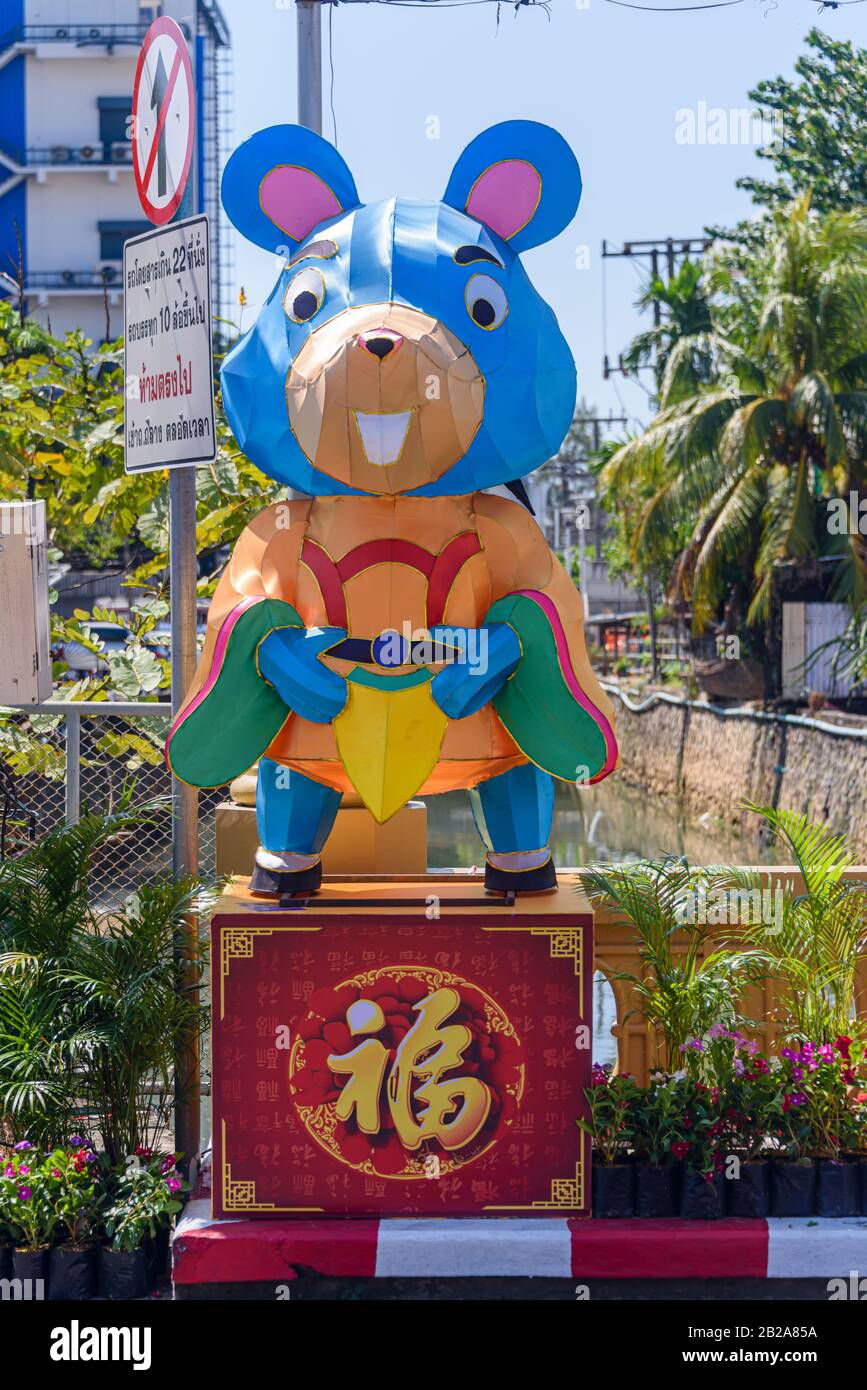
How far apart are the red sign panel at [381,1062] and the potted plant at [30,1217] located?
443 millimetres

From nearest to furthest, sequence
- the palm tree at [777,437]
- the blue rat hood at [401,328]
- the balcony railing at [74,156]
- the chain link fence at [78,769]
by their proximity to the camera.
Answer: the blue rat hood at [401,328], the chain link fence at [78,769], the palm tree at [777,437], the balcony railing at [74,156]

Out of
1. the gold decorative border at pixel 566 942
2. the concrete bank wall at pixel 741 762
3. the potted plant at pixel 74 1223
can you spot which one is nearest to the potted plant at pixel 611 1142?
the gold decorative border at pixel 566 942

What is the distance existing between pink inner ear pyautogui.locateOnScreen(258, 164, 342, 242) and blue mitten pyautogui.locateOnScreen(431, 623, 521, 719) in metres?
1.25

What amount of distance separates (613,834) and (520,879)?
16896mm

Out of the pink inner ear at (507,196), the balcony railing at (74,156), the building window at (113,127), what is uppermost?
the building window at (113,127)

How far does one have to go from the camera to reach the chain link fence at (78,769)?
209 inches

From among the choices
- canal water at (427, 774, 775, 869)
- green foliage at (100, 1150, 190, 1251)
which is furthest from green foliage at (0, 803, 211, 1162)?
canal water at (427, 774, 775, 869)

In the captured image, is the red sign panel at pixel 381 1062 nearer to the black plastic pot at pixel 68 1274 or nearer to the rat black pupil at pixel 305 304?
the black plastic pot at pixel 68 1274

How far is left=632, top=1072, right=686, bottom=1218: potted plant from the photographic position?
4.16 meters

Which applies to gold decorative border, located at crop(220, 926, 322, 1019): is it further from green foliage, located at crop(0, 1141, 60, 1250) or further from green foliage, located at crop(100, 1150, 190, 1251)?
green foliage, located at crop(0, 1141, 60, 1250)

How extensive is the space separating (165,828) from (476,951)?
1.80 metres

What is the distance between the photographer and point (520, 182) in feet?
14.3

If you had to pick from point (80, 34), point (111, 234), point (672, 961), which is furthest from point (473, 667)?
point (80, 34)

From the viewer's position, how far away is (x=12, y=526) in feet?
16.1
